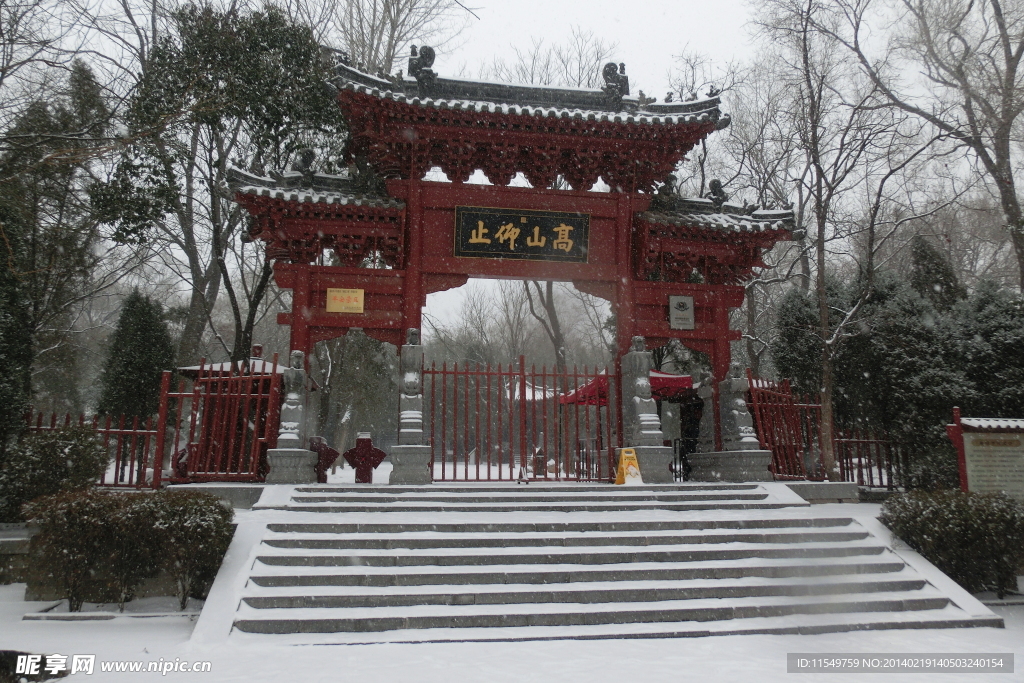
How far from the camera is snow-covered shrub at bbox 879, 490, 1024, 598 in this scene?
683 cm

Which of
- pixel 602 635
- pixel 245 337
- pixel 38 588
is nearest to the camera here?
pixel 602 635

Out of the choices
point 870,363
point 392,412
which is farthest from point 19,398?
point 392,412

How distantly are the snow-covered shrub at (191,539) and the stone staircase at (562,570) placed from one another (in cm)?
36

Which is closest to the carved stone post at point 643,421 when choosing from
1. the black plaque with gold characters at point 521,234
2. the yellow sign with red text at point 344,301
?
the black plaque with gold characters at point 521,234

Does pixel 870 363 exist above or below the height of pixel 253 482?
above

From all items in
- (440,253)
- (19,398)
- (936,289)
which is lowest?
(19,398)

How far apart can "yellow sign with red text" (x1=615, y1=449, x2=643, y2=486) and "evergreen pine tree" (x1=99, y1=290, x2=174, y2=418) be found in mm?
13186

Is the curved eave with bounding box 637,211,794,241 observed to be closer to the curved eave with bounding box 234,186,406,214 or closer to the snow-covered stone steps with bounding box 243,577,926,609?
the curved eave with bounding box 234,186,406,214

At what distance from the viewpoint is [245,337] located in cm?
1302

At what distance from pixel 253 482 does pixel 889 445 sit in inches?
402

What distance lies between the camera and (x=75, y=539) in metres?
5.92

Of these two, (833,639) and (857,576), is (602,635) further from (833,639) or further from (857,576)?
(857,576)

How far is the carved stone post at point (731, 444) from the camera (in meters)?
9.28

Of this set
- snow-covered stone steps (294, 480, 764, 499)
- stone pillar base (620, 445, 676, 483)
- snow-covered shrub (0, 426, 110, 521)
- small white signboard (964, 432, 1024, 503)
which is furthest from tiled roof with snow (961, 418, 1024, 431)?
snow-covered shrub (0, 426, 110, 521)
